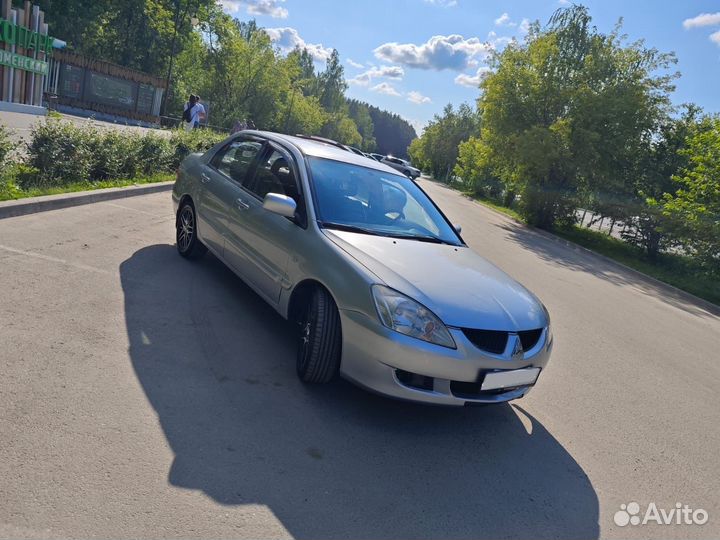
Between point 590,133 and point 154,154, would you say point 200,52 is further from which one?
point 154,154

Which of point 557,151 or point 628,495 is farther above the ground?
point 557,151

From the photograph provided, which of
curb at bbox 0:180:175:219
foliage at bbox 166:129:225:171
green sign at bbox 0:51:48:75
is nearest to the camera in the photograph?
curb at bbox 0:180:175:219

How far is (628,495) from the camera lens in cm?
332

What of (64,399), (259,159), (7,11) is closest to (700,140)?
(259,159)

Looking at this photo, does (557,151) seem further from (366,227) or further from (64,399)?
(64,399)

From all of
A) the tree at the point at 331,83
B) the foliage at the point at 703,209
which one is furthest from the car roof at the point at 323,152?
the tree at the point at 331,83

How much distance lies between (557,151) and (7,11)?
823 inches

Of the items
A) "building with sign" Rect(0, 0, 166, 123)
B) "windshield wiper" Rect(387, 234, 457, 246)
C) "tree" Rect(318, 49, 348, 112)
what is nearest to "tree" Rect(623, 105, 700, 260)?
"windshield wiper" Rect(387, 234, 457, 246)

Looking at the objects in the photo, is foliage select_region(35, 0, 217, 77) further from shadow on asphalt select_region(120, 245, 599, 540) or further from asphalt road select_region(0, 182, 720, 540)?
shadow on asphalt select_region(120, 245, 599, 540)

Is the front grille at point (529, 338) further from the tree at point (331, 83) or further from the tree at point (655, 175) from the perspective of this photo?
the tree at point (331, 83)

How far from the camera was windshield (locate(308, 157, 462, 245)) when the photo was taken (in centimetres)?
437

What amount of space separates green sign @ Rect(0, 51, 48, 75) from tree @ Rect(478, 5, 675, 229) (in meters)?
18.9

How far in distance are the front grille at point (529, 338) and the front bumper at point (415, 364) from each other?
0.33 ft

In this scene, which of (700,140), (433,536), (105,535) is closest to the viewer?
(105,535)
